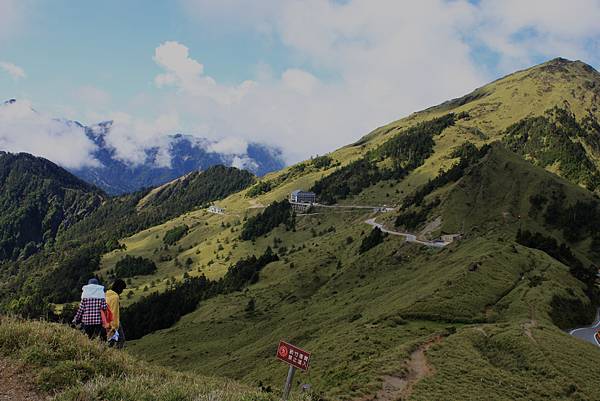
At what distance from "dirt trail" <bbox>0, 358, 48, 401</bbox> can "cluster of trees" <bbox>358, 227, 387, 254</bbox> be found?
108m

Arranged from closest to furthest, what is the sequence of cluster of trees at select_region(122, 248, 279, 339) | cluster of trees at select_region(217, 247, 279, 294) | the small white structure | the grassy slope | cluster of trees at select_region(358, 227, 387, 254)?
the grassy slope → the small white structure → cluster of trees at select_region(358, 227, 387, 254) → cluster of trees at select_region(122, 248, 279, 339) → cluster of trees at select_region(217, 247, 279, 294)

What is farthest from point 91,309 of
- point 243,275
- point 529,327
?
point 243,275

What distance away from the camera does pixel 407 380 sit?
107 feet

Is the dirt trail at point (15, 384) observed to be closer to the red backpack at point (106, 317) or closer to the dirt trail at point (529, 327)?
the red backpack at point (106, 317)

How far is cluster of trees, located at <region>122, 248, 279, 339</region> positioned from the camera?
449 ft

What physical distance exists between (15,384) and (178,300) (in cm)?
13894

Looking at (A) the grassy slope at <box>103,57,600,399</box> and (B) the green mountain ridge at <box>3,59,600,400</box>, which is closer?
(B) the green mountain ridge at <box>3,59,600,400</box>

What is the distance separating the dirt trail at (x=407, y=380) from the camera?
2925cm

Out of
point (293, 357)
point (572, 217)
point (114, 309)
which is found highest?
point (572, 217)

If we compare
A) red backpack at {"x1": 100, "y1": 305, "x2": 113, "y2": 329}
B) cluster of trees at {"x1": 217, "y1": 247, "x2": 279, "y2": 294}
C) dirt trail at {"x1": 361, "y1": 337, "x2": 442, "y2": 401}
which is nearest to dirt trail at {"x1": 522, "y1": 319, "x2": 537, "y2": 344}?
dirt trail at {"x1": 361, "y1": 337, "x2": 442, "y2": 401}

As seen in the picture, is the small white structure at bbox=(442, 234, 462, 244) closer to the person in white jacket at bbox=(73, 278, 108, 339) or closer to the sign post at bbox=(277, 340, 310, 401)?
the sign post at bbox=(277, 340, 310, 401)

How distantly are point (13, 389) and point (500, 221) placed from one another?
110250mm

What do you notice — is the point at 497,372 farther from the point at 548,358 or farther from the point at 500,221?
the point at 500,221

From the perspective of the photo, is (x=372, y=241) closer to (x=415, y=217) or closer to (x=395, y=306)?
(x=415, y=217)
